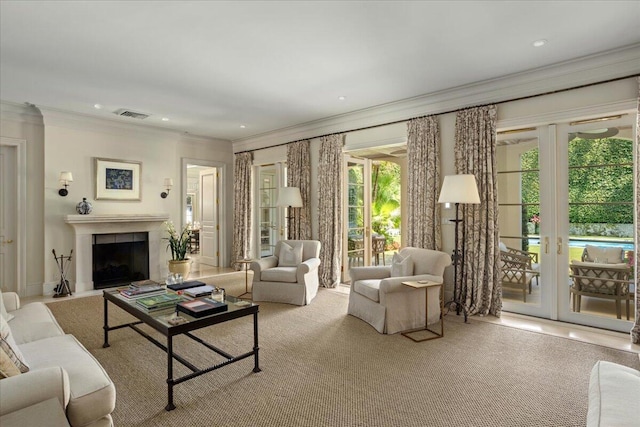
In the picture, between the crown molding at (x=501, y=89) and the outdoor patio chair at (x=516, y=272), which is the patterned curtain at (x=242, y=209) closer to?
the crown molding at (x=501, y=89)

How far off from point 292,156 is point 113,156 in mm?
3084

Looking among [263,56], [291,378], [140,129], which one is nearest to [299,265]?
[291,378]

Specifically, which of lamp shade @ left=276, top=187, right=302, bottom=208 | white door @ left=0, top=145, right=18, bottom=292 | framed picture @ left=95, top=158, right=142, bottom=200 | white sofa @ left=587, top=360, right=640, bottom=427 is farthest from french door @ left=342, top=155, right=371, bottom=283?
white door @ left=0, top=145, right=18, bottom=292

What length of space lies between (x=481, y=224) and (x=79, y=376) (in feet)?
13.5

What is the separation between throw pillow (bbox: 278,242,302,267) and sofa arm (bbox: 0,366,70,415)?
3.69 m

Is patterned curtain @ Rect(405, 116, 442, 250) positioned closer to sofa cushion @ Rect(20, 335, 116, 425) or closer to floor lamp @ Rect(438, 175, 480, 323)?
floor lamp @ Rect(438, 175, 480, 323)

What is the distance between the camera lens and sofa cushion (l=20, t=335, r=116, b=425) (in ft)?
5.67

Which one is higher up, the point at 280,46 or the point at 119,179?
the point at 280,46

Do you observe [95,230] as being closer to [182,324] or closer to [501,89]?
[182,324]

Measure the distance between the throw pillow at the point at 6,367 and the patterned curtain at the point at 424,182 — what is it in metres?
4.22

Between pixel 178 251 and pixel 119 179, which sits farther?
pixel 178 251

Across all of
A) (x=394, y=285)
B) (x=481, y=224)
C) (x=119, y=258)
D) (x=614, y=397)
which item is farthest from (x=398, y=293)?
(x=119, y=258)

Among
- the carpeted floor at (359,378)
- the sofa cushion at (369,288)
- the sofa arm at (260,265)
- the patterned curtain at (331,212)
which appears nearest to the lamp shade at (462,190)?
the sofa cushion at (369,288)

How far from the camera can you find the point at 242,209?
7.59m
